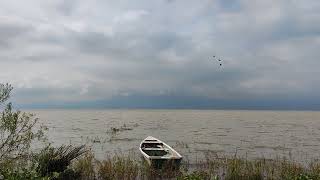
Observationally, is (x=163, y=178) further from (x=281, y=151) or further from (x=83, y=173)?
(x=281, y=151)

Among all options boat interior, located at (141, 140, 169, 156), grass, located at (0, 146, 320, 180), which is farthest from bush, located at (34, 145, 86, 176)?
boat interior, located at (141, 140, 169, 156)

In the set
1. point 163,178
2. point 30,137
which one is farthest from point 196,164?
point 30,137

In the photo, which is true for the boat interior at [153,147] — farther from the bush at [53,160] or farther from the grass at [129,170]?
the bush at [53,160]

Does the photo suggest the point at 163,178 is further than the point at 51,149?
Yes

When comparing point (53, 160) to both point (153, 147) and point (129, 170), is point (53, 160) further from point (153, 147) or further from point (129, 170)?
point (153, 147)

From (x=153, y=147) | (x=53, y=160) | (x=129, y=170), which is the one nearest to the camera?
(x=53, y=160)

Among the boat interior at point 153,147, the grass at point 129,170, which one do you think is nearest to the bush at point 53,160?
the grass at point 129,170

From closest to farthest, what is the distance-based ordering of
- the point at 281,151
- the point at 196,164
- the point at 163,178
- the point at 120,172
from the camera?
the point at 120,172
the point at 163,178
the point at 196,164
the point at 281,151

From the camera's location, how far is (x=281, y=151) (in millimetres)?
34125

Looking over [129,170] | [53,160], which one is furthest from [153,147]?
[53,160]

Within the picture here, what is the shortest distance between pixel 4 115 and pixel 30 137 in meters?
1.06

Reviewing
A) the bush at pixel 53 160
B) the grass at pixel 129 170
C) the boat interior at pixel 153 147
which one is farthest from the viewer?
the boat interior at pixel 153 147

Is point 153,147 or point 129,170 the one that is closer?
point 129,170

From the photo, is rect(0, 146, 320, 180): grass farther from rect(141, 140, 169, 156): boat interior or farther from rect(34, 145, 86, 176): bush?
rect(141, 140, 169, 156): boat interior
